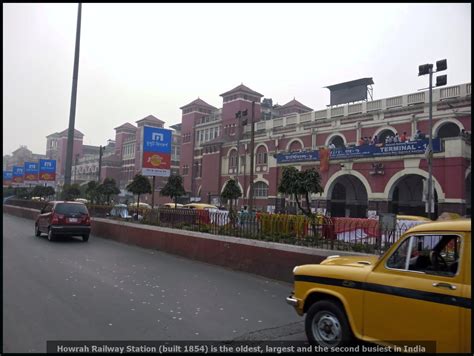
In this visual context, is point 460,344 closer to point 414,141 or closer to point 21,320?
point 21,320

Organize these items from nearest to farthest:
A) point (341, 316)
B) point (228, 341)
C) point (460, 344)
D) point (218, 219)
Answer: point (460, 344) → point (341, 316) → point (228, 341) → point (218, 219)

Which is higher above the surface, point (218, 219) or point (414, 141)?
point (414, 141)

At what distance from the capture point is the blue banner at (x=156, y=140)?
1756cm

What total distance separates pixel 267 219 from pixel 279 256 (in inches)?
72.9

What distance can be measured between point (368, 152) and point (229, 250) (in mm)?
29093

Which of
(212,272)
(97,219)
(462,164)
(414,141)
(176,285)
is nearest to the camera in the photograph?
(176,285)

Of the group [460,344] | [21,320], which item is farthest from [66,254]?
[460,344]

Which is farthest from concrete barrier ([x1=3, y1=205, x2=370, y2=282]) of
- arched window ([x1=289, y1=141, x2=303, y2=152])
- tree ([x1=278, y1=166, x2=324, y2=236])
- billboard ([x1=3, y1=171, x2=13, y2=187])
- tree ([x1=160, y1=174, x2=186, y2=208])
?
billboard ([x1=3, y1=171, x2=13, y2=187])

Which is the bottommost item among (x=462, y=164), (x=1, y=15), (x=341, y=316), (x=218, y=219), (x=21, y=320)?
(x=21, y=320)

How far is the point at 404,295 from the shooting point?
4.20 metres

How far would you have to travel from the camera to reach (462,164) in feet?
101

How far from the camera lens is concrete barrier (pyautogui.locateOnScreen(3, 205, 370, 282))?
29.5 ft

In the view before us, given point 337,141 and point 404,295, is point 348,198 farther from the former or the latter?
point 404,295

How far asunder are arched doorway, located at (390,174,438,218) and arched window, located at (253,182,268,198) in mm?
16861
